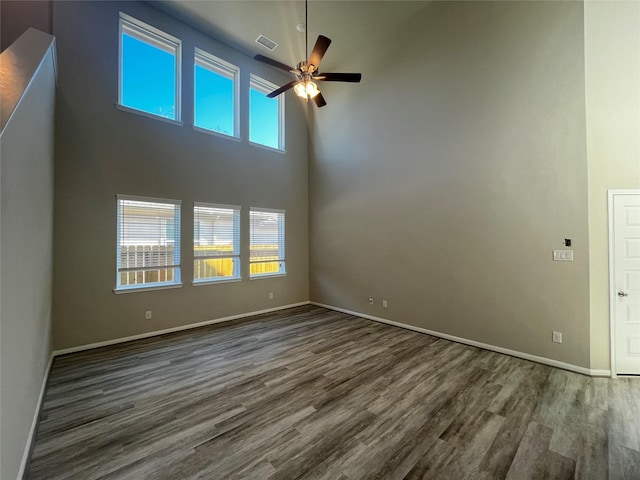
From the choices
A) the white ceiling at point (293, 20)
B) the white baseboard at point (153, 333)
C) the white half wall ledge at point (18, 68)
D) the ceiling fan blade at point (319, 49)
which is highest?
the white ceiling at point (293, 20)

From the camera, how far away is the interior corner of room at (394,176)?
2514mm

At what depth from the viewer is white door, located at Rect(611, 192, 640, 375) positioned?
3.00m

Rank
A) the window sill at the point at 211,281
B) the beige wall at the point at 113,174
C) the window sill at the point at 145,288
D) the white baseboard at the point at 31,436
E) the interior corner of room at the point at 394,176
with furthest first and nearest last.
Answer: the window sill at the point at 211,281
the window sill at the point at 145,288
the beige wall at the point at 113,174
the interior corner of room at the point at 394,176
the white baseboard at the point at 31,436

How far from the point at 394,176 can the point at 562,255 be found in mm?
2686

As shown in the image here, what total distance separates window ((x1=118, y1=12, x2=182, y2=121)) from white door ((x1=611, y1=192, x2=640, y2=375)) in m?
6.58

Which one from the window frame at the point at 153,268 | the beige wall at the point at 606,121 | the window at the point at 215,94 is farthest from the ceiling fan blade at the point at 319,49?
the window frame at the point at 153,268

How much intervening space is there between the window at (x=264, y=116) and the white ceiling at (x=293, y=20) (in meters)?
0.69

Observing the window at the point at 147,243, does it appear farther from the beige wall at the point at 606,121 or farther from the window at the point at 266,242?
the beige wall at the point at 606,121

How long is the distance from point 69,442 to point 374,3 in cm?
654

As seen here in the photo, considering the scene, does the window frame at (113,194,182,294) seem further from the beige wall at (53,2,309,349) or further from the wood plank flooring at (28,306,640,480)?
the wood plank flooring at (28,306,640,480)

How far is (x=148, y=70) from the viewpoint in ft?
14.7

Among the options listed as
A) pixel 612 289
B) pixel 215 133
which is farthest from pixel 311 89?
pixel 612 289

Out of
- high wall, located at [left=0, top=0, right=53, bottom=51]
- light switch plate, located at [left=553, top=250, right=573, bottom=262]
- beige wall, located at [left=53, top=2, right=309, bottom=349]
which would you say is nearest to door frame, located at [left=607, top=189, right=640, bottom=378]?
light switch plate, located at [left=553, top=250, right=573, bottom=262]

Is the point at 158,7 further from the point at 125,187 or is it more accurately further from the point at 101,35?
the point at 125,187
